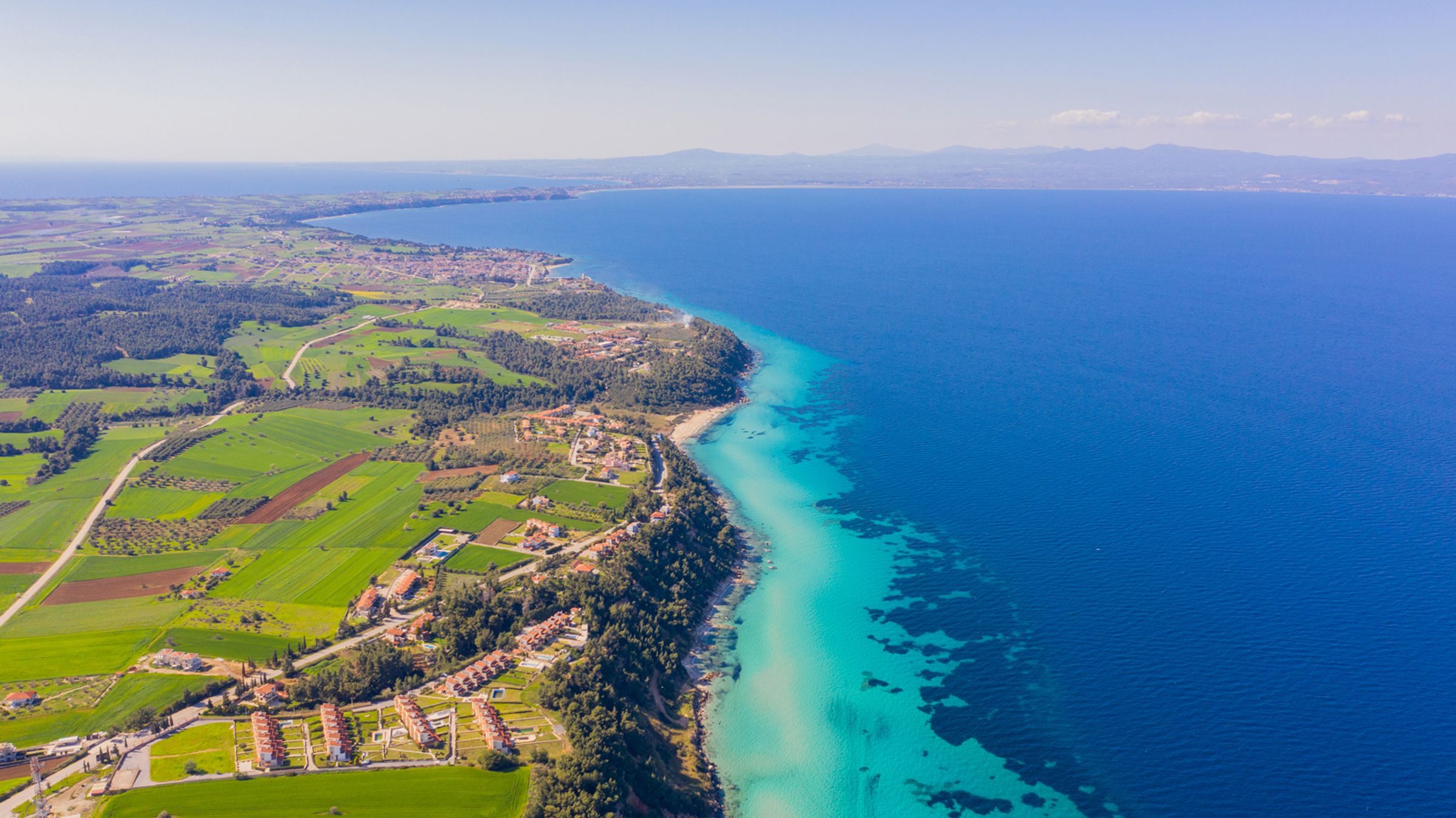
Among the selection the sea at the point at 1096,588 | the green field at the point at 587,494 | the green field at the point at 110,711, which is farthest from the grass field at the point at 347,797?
the green field at the point at 587,494

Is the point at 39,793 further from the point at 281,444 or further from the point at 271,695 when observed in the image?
the point at 281,444

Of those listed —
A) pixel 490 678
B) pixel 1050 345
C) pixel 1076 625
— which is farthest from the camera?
pixel 1050 345

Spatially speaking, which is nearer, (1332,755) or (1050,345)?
(1332,755)

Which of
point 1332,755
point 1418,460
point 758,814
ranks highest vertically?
point 1418,460

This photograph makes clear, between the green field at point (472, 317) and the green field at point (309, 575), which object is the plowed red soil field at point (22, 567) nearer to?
the green field at point (309, 575)

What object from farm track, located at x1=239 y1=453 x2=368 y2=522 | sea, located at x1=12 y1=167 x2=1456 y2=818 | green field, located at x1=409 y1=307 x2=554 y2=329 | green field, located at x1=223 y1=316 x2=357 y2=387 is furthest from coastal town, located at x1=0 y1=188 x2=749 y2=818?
green field, located at x1=409 y1=307 x2=554 y2=329

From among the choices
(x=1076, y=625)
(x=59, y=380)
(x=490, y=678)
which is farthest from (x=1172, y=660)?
(x=59, y=380)

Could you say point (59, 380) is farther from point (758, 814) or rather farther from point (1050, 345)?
point (1050, 345)
